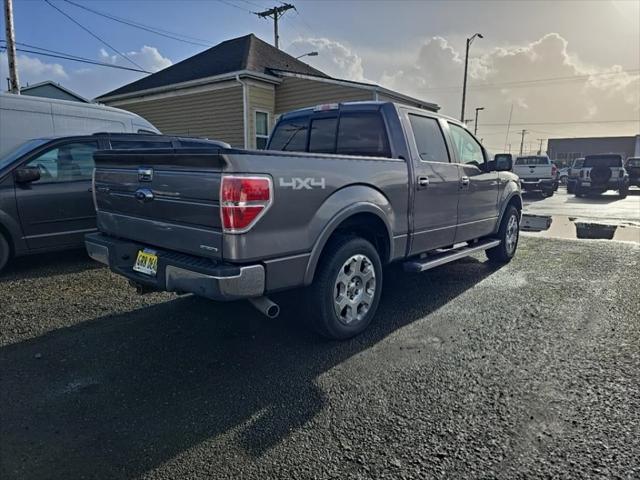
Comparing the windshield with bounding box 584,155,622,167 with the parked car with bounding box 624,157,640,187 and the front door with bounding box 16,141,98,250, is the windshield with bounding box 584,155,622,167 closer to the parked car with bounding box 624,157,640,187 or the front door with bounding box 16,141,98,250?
the parked car with bounding box 624,157,640,187

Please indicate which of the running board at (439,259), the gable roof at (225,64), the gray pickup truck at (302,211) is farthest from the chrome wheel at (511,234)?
the gable roof at (225,64)

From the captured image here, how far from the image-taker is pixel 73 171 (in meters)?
5.84

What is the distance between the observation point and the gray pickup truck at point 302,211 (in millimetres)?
2736

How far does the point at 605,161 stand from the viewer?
65.8 feet

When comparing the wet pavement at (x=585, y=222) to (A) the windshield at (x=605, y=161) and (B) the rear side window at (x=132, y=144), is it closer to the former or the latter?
(A) the windshield at (x=605, y=161)

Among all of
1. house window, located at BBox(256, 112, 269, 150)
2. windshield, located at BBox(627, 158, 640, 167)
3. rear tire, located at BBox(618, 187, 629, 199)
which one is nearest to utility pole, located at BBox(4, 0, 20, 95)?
house window, located at BBox(256, 112, 269, 150)

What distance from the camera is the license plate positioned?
3129 mm

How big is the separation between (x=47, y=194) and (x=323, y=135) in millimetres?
3709

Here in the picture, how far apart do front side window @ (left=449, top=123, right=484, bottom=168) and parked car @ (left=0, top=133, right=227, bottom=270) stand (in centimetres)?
432

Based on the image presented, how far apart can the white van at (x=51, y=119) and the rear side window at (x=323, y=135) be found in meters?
5.47

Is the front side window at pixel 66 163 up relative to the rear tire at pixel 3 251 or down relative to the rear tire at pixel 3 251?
up

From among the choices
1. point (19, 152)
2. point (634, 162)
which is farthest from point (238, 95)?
point (634, 162)

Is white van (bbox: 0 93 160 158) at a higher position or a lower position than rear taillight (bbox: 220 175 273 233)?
higher

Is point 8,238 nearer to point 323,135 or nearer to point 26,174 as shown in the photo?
point 26,174
